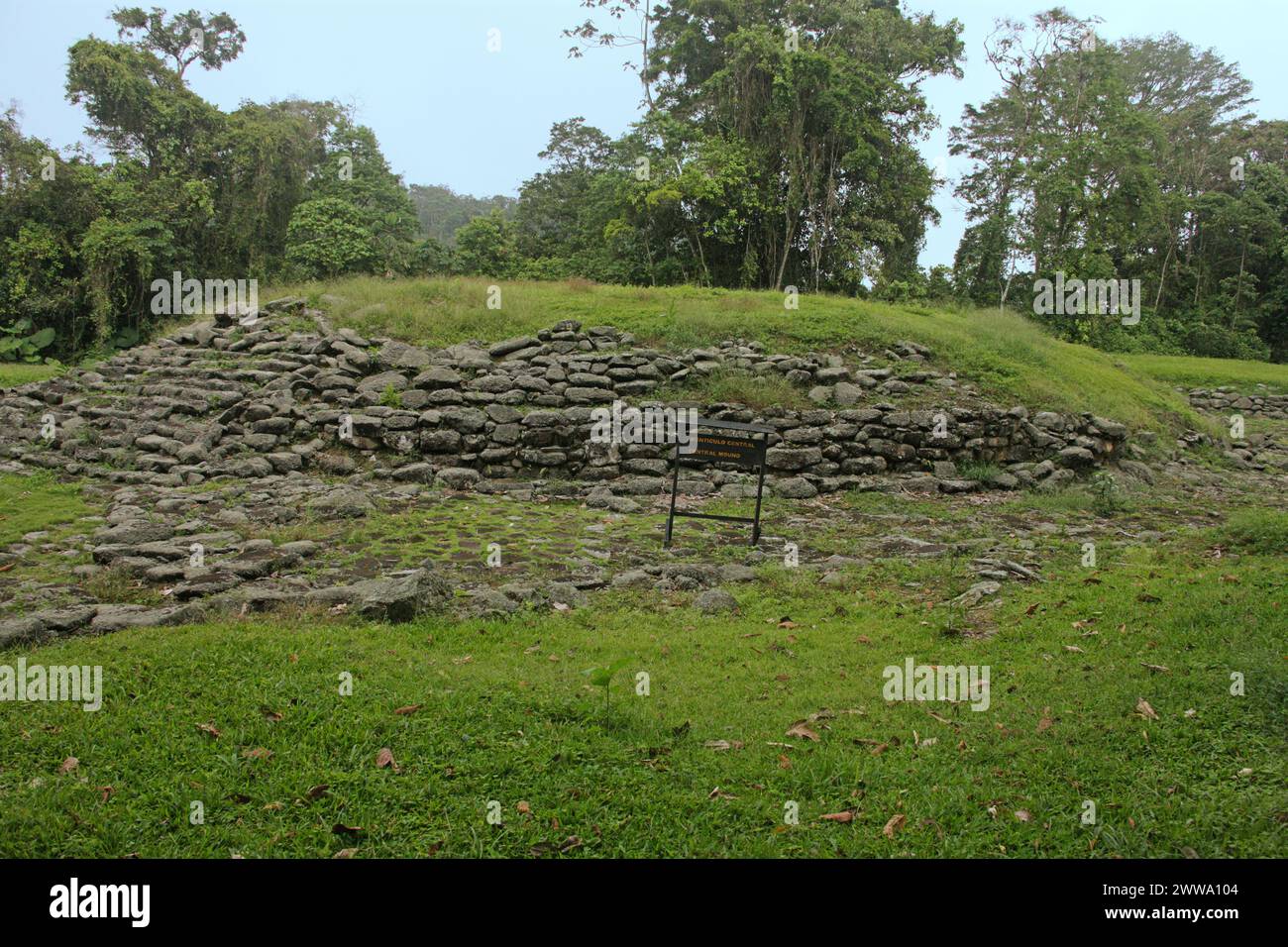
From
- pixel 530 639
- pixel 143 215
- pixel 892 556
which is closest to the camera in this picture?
pixel 530 639

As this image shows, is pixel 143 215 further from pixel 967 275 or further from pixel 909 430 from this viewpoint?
pixel 967 275

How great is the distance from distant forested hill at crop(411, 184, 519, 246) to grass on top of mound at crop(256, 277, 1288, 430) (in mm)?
28392

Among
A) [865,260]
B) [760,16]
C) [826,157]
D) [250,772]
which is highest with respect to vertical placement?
[760,16]

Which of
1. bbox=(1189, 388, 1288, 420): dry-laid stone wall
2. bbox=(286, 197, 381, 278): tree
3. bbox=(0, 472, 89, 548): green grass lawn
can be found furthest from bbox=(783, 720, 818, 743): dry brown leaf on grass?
bbox=(1189, 388, 1288, 420): dry-laid stone wall

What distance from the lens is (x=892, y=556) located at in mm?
7594

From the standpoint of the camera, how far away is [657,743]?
388cm

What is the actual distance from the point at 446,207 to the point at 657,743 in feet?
168

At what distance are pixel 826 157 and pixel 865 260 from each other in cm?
308

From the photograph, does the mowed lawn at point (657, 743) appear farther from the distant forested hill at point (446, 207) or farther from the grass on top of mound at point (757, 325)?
the distant forested hill at point (446, 207)

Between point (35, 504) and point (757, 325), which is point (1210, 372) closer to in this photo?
point (757, 325)

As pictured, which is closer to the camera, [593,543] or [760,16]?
[593,543]

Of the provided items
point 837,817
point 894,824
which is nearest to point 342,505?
point 837,817

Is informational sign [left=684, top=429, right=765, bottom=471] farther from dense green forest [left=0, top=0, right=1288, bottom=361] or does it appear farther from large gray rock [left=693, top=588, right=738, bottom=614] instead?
dense green forest [left=0, top=0, right=1288, bottom=361]

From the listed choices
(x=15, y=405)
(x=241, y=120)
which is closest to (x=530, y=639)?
(x=15, y=405)
